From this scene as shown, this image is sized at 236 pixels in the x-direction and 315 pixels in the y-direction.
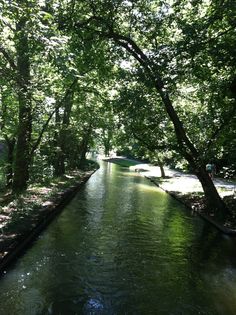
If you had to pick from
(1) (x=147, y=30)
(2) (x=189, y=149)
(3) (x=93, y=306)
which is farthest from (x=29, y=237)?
(1) (x=147, y=30)

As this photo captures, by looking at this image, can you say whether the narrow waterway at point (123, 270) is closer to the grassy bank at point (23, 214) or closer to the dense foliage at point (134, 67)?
the grassy bank at point (23, 214)

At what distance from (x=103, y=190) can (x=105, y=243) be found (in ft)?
46.7

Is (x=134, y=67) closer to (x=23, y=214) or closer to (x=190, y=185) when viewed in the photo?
(x=23, y=214)

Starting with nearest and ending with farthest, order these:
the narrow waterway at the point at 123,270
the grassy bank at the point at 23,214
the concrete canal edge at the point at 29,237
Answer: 1. the narrow waterway at the point at 123,270
2. the concrete canal edge at the point at 29,237
3. the grassy bank at the point at 23,214

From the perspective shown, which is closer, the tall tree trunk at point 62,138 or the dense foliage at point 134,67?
the dense foliage at point 134,67

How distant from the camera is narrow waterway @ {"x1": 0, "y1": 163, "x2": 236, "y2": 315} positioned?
7.46 meters

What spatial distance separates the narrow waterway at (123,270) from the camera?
7465 mm

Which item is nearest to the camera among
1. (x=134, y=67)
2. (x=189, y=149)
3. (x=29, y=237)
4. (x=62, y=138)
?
(x=29, y=237)

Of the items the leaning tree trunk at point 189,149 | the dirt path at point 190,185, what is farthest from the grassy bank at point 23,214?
the dirt path at point 190,185

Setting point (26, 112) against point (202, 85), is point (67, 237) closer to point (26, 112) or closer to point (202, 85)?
point (26, 112)

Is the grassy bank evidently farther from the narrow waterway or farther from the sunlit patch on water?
the sunlit patch on water

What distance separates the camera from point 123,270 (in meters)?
9.55

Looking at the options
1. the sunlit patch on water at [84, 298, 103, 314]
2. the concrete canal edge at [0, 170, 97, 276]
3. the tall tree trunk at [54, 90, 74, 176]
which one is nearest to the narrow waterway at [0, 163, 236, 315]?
the sunlit patch on water at [84, 298, 103, 314]

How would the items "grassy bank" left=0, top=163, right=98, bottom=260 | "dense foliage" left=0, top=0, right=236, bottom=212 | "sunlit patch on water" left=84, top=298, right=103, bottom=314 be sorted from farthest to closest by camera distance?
1. "dense foliage" left=0, top=0, right=236, bottom=212
2. "grassy bank" left=0, top=163, right=98, bottom=260
3. "sunlit patch on water" left=84, top=298, right=103, bottom=314
